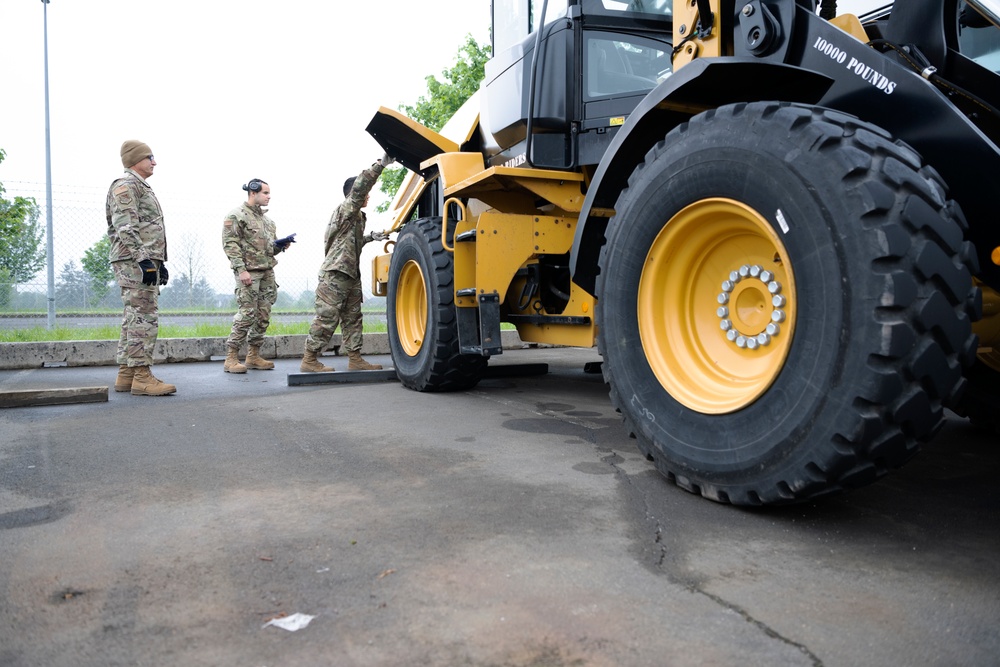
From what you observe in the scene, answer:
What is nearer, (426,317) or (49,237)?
(426,317)

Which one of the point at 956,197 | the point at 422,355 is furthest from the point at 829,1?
the point at 422,355

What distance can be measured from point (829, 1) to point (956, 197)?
4.02 feet

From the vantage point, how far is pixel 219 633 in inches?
64.5

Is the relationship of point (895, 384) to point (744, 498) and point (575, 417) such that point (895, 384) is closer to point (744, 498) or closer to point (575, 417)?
point (744, 498)

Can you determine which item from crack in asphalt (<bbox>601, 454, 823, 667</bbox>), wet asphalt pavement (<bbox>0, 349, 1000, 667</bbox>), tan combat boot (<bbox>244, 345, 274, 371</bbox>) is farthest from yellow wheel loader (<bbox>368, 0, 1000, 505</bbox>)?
tan combat boot (<bbox>244, 345, 274, 371</bbox>)

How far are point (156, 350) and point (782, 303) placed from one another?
7.78m

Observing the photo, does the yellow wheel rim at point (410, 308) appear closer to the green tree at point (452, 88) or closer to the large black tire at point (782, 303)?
the large black tire at point (782, 303)

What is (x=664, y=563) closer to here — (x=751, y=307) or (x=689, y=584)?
(x=689, y=584)

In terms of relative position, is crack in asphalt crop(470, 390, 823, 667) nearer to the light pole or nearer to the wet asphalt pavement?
the wet asphalt pavement

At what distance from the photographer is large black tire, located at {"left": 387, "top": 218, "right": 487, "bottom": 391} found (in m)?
5.18

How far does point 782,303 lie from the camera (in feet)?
8.17

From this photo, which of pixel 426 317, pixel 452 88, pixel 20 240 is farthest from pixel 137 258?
pixel 452 88

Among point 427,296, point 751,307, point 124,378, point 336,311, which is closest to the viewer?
point 751,307

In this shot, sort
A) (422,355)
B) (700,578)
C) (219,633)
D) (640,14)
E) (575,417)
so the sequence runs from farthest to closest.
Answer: (422,355) → (575,417) → (640,14) → (700,578) → (219,633)
